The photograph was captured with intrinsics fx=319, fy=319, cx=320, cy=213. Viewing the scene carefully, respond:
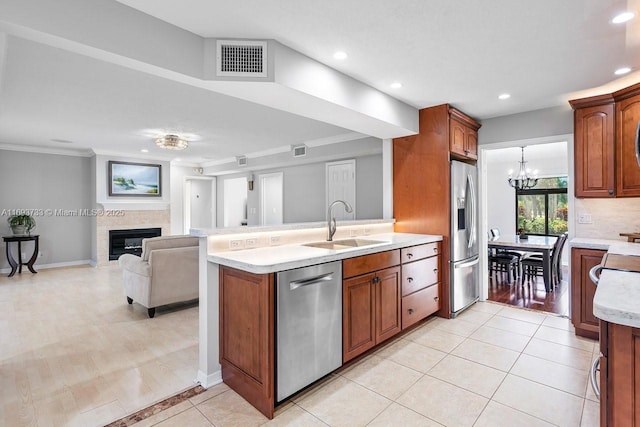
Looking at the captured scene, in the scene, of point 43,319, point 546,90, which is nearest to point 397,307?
point 546,90

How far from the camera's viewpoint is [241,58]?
7.27 ft

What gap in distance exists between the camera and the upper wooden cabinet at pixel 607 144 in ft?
9.92

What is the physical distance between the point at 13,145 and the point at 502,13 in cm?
819

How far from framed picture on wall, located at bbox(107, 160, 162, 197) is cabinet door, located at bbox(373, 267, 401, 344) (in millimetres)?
6611

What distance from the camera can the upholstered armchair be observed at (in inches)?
144

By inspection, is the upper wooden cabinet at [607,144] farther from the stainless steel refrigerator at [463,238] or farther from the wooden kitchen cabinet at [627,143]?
the stainless steel refrigerator at [463,238]

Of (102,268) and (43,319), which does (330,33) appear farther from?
(102,268)

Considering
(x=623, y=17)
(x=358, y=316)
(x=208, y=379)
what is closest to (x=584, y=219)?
(x=623, y=17)

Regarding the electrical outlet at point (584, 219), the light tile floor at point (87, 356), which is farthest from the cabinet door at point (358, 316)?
the electrical outlet at point (584, 219)

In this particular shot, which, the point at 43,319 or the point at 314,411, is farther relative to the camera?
the point at 43,319

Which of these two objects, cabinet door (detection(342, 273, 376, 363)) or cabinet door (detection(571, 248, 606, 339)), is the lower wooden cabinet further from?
cabinet door (detection(571, 248, 606, 339))

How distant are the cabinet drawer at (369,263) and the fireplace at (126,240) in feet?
21.2

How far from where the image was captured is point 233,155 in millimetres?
7793

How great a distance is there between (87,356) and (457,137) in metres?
4.35
